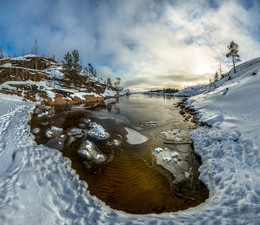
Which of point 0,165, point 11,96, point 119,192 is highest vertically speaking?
point 11,96

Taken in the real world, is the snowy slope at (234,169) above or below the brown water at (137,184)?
above

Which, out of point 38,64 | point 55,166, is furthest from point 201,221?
point 38,64

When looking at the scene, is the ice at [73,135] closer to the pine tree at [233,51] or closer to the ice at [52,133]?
the ice at [52,133]

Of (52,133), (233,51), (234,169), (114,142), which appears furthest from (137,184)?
(233,51)

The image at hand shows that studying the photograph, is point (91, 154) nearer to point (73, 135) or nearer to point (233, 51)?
point (73, 135)

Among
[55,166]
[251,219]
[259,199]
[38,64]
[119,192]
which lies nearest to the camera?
[251,219]

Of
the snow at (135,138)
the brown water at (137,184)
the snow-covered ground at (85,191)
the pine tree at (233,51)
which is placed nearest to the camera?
the snow-covered ground at (85,191)

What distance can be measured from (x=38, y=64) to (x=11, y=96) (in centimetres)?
6320

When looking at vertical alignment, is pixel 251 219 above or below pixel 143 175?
above

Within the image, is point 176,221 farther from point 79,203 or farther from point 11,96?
point 11,96

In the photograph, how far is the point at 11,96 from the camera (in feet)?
62.2

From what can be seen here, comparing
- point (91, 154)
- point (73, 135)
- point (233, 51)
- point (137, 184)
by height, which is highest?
point (233, 51)

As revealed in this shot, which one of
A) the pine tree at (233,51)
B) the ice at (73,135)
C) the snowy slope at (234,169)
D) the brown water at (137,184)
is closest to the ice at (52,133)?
the ice at (73,135)

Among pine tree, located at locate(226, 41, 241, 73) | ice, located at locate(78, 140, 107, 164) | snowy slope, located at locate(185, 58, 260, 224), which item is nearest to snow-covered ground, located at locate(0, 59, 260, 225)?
snowy slope, located at locate(185, 58, 260, 224)
